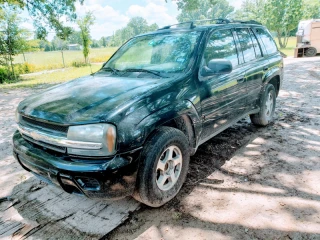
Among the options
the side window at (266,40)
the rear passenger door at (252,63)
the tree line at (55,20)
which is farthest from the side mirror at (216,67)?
the tree line at (55,20)

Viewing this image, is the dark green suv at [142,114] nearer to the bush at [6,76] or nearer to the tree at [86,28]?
the bush at [6,76]

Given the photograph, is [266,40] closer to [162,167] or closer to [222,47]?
[222,47]

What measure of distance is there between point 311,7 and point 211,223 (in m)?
47.7

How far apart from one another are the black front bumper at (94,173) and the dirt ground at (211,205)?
431 mm

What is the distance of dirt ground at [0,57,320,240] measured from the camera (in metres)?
2.24

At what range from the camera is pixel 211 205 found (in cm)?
256

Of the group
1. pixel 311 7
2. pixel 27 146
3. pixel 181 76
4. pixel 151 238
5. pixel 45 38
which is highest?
pixel 311 7

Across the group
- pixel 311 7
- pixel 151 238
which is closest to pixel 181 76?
pixel 151 238

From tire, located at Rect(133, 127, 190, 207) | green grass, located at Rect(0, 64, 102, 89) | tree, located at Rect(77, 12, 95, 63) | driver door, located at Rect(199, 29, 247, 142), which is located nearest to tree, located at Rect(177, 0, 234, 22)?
tree, located at Rect(77, 12, 95, 63)

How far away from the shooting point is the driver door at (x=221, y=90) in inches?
117

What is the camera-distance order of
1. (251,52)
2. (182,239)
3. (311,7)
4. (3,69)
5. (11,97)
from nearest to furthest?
(182,239), (251,52), (11,97), (3,69), (311,7)

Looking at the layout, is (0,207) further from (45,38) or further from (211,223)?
(45,38)

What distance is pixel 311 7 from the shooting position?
39719mm

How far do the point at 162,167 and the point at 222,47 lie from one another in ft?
6.14
